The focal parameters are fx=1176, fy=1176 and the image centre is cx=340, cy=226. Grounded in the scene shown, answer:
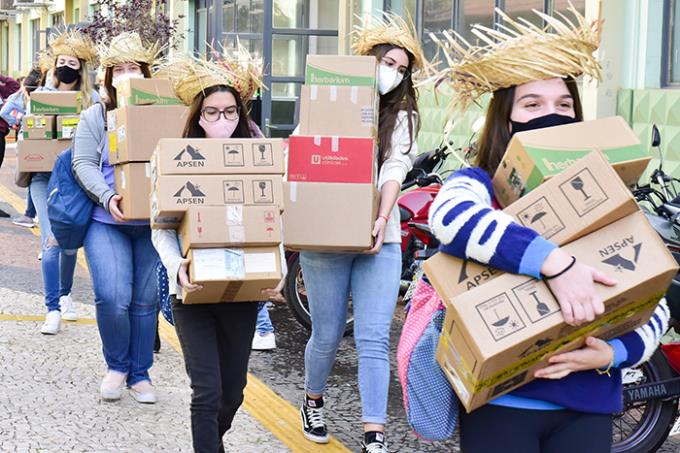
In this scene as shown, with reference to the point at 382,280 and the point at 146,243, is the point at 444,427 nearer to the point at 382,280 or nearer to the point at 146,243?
the point at 382,280

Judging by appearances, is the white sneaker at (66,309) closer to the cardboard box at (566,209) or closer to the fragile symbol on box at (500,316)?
the cardboard box at (566,209)

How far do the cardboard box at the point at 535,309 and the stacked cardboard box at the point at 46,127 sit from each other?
5958 mm

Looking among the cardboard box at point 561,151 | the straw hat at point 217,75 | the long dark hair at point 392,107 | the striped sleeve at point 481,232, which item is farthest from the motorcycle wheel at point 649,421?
the striped sleeve at point 481,232

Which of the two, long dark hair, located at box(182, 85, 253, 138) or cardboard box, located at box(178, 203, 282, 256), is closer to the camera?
cardboard box, located at box(178, 203, 282, 256)

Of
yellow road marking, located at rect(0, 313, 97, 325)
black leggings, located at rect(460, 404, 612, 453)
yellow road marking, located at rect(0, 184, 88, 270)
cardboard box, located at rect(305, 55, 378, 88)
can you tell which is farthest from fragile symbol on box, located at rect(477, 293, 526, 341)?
yellow road marking, located at rect(0, 184, 88, 270)

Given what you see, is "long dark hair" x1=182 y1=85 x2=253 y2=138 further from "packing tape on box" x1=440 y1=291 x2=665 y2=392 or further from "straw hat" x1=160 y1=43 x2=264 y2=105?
"packing tape on box" x1=440 y1=291 x2=665 y2=392

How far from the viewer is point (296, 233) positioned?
5.11 m

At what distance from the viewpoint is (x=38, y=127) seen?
8.20 meters

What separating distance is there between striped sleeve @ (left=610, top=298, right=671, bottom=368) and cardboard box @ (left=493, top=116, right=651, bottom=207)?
36 centimetres

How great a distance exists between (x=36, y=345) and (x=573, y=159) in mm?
5279

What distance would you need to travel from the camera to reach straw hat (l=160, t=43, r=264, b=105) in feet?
15.4

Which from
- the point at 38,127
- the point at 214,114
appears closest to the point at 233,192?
the point at 214,114

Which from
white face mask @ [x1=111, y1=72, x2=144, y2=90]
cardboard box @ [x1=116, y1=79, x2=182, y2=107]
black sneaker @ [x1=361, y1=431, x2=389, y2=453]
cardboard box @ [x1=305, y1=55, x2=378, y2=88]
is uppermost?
cardboard box @ [x1=305, y1=55, x2=378, y2=88]

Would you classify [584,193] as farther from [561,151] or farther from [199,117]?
[199,117]
